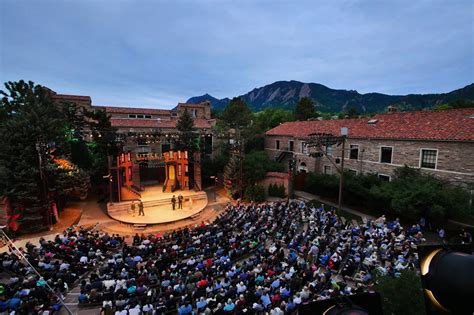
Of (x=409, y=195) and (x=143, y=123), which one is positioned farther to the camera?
(x=143, y=123)

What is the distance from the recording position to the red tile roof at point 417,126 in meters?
17.8

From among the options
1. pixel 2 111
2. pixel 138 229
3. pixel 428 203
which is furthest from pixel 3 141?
pixel 428 203

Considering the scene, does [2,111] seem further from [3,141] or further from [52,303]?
[52,303]

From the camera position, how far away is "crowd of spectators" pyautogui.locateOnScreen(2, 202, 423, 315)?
29.7ft

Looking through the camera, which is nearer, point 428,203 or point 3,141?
point 428,203

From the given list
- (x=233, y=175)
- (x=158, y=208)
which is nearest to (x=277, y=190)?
(x=233, y=175)

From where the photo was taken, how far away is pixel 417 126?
2059 cm

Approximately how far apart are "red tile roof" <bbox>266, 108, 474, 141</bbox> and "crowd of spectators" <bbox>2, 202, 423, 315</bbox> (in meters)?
8.66

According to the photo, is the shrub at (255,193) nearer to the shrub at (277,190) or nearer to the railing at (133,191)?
the shrub at (277,190)

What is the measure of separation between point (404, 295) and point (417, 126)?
19739 mm

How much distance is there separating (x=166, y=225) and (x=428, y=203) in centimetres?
1920

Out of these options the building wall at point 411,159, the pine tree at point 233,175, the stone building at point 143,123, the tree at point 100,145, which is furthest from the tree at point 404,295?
the stone building at point 143,123

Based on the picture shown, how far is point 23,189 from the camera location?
17.0 m

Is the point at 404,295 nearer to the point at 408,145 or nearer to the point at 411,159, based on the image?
the point at 411,159
